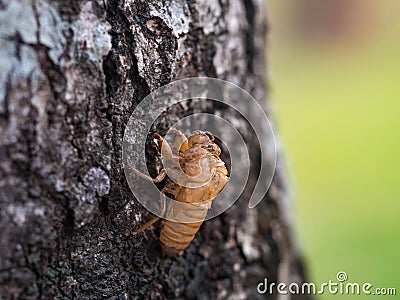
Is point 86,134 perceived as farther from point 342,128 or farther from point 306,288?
point 342,128

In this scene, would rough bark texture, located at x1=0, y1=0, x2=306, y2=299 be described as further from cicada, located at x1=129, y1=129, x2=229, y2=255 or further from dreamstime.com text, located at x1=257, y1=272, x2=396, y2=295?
dreamstime.com text, located at x1=257, y1=272, x2=396, y2=295

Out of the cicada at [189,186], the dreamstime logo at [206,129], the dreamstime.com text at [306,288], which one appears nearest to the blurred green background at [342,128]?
the dreamstime.com text at [306,288]

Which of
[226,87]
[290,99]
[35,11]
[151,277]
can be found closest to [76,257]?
[151,277]

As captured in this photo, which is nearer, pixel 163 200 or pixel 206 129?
pixel 163 200

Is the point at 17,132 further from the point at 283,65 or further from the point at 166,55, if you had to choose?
the point at 283,65

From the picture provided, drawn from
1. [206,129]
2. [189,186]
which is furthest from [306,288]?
[189,186]

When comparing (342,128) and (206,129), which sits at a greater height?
(342,128)
